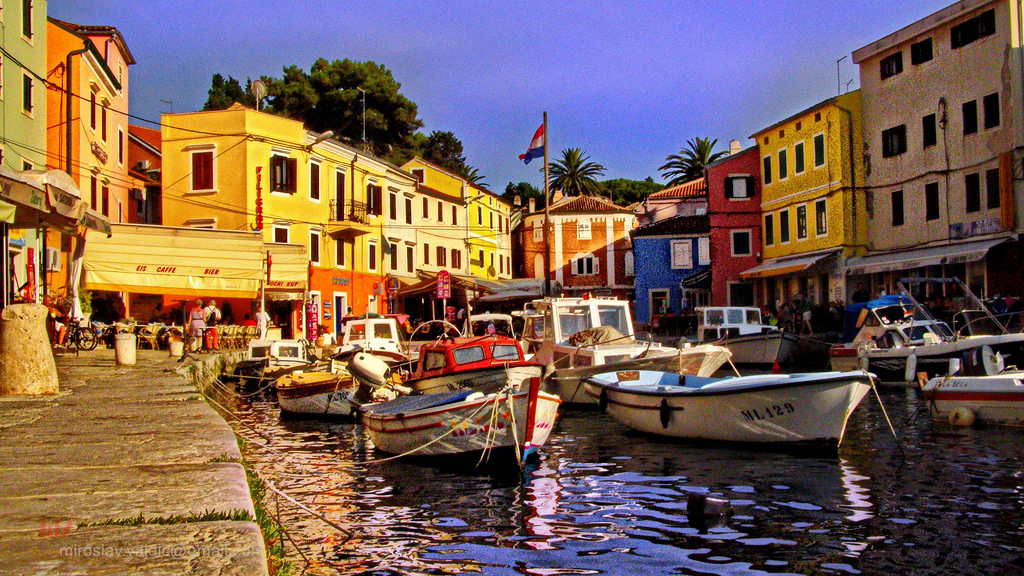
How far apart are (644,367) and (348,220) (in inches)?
1061

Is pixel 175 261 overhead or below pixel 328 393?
overhead

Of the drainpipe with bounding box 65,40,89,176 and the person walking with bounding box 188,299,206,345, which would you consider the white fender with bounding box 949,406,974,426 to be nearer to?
the person walking with bounding box 188,299,206,345

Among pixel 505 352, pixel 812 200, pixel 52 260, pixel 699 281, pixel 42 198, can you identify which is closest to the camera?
pixel 42 198

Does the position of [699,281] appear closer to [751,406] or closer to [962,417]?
[962,417]

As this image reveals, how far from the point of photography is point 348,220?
43188mm

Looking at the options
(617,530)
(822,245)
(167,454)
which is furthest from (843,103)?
(167,454)

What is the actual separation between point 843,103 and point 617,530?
3264 cm

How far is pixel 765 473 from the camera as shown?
11.6 meters

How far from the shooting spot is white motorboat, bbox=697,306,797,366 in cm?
2994

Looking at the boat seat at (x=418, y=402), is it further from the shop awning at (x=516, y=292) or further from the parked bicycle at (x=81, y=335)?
the shop awning at (x=516, y=292)

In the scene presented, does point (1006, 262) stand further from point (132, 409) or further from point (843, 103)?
point (132, 409)

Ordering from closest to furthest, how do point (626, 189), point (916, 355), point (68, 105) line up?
point (916, 355) → point (68, 105) → point (626, 189)

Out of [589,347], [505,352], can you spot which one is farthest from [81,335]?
[589,347]

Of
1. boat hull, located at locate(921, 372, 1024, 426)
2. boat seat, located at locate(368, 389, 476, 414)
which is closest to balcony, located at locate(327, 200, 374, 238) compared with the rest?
boat seat, located at locate(368, 389, 476, 414)
